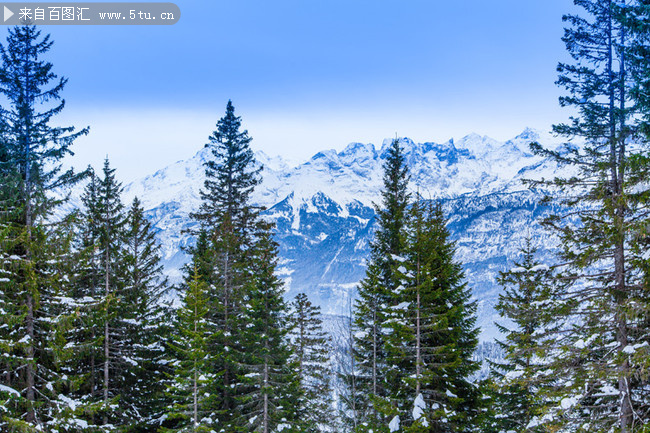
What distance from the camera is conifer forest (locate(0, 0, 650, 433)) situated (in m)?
10.1

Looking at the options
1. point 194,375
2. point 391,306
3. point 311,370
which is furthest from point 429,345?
point 311,370

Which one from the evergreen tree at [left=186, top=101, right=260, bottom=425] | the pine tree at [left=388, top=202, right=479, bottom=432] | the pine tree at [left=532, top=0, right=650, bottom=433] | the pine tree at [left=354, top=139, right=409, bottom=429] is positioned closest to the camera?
the pine tree at [left=532, top=0, right=650, bottom=433]

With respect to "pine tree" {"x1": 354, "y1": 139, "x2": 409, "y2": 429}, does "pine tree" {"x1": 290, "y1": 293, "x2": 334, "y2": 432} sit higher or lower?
lower

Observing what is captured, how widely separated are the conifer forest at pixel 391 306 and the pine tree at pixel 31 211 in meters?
0.07

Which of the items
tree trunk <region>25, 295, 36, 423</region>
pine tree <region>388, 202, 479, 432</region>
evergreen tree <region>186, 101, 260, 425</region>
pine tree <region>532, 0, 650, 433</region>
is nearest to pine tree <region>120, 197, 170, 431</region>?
evergreen tree <region>186, 101, 260, 425</region>

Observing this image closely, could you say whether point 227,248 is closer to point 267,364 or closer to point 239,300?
point 239,300

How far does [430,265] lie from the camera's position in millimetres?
16234

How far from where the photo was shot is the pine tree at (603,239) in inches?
376

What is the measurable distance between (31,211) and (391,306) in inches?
507

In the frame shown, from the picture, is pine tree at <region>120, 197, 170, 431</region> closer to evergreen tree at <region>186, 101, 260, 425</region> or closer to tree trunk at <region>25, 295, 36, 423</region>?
evergreen tree at <region>186, 101, 260, 425</region>

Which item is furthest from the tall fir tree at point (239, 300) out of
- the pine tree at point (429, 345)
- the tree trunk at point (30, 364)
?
the tree trunk at point (30, 364)

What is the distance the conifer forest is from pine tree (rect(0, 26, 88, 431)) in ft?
0.22

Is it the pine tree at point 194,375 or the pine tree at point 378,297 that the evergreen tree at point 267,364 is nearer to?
the pine tree at point 194,375

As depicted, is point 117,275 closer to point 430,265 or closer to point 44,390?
point 44,390
